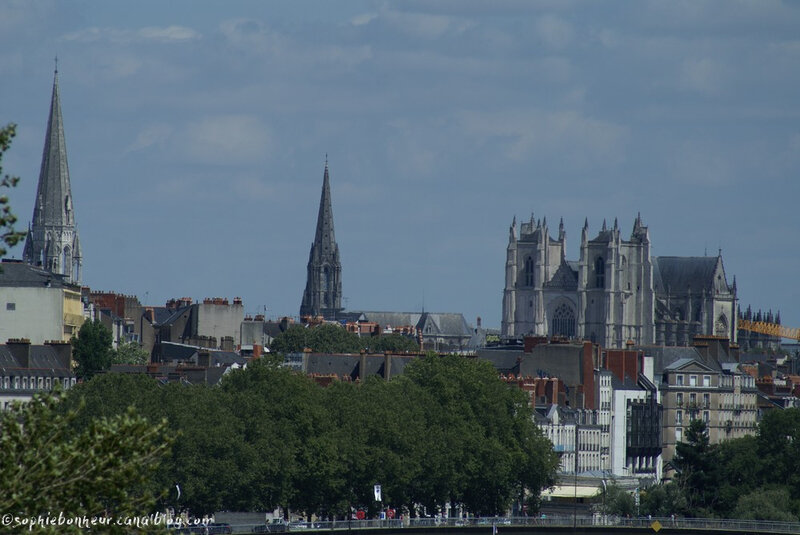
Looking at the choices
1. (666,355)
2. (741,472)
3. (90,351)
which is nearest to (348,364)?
(90,351)

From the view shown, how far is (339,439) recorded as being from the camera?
87812 mm

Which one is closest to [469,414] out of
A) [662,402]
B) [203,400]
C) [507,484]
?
[507,484]

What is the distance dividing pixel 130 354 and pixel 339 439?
5361cm

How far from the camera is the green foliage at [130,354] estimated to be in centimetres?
13350

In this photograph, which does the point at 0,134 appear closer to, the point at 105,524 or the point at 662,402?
the point at 105,524

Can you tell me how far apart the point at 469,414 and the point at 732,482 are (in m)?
11.4

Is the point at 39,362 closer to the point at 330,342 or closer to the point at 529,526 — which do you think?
the point at 529,526

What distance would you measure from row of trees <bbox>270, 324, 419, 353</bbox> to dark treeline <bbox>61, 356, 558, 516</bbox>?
74535 millimetres

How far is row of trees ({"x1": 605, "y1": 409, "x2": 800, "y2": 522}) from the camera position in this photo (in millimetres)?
98062

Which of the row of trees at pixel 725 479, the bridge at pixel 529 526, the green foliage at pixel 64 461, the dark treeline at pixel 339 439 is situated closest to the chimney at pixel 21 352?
the dark treeline at pixel 339 439

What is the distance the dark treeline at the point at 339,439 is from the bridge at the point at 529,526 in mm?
2567

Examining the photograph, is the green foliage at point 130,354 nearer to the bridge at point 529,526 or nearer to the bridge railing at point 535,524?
the bridge railing at point 535,524

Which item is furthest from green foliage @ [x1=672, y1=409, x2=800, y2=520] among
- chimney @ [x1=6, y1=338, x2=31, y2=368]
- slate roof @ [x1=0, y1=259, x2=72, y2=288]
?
slate roof @ [x1=0, y1=259, x2=72, y2=288]

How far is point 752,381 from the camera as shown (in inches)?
5979
